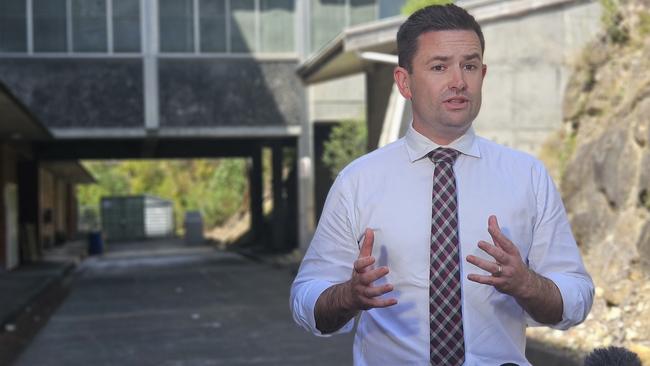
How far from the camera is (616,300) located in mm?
10898

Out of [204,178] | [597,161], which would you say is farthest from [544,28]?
[204,178]

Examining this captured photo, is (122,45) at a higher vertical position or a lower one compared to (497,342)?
higher

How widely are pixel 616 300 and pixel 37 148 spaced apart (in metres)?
31.8

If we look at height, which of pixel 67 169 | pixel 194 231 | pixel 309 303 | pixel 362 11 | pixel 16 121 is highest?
pixel 362 11

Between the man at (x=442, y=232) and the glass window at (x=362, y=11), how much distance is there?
28.6 meters

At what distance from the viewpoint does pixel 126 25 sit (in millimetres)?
30406

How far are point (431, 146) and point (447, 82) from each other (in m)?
0.21

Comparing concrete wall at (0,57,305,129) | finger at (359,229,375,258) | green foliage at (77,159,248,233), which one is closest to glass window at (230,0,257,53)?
concrete wall at (0,57,305,129)

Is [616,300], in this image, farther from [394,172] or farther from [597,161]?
[394,172]

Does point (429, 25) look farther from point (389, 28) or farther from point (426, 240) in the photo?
point (389, 28)

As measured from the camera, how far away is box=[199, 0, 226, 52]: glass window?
102 feet

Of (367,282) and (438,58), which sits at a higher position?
(438,58)

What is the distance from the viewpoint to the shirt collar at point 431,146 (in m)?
3.36

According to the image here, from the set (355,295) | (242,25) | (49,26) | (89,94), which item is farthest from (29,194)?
(355,295)
